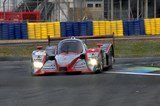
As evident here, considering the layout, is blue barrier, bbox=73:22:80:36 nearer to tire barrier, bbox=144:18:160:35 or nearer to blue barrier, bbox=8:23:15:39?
blue barrier, bbox=8:23:15:39

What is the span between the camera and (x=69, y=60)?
17.9 metres

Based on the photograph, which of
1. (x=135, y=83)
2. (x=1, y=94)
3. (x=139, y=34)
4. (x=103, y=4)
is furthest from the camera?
(x=103, y=4)

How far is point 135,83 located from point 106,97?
9.54 feet

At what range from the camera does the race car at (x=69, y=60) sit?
706 inches

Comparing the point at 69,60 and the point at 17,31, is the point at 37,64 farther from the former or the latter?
the point at 17,31

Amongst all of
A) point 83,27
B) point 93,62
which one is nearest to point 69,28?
point 83,27

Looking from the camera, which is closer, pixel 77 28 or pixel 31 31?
pixel 31 31

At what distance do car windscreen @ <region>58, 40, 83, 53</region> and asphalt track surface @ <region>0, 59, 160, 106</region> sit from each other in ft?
4.98

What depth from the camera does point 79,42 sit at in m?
19.1

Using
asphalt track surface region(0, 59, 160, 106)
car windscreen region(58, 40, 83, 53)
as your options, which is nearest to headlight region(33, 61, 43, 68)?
asphalt track surface region(0, 59, 160, 106)

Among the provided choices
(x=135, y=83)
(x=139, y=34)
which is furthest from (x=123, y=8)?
(x=135, y=83)

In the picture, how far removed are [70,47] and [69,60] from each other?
95 cm

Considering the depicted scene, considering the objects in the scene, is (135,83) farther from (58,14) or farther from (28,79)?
(58,14)

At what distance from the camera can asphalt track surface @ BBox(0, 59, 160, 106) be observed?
11.0 m
